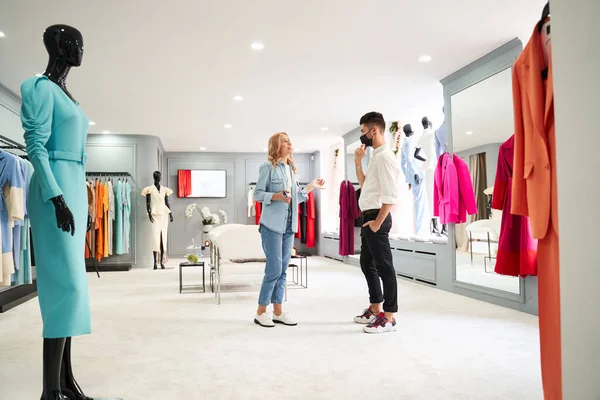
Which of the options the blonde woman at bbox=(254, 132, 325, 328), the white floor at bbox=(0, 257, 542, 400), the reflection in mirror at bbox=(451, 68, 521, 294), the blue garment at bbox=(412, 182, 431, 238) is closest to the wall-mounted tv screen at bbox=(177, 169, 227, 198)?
the blue garment at bbox=(412, 182, 431, 238)

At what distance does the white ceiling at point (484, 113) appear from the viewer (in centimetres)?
433

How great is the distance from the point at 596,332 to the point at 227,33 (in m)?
3.78

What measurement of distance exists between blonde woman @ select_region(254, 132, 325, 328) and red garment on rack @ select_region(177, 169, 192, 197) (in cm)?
782

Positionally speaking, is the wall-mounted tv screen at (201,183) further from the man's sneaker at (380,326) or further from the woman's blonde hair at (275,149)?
the man's sneaker at (380,326)

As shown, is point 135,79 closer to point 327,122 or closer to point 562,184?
point 327,122

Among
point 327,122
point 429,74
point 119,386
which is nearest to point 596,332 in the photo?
point 119,386

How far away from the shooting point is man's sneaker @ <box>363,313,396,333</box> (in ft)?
10.2

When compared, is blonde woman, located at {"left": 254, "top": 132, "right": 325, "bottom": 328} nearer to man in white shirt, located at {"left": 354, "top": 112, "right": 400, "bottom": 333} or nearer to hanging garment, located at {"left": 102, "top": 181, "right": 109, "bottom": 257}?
man in white shirt, located at {"left": 354, "top": 112, "right": 400, "bottom": 333}

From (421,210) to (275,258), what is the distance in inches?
147

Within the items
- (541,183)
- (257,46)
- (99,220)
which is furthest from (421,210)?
(99,220)

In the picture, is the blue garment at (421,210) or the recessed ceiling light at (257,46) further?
the blue garment at (421,210)

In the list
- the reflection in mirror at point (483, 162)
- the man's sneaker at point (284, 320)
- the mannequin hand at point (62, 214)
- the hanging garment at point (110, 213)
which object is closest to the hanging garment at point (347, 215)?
the reflection in mirror at point (483, 162)

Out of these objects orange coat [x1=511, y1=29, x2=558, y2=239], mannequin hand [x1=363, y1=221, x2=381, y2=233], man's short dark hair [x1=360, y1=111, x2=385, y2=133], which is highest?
man's short dark hair [x1=360, y1=111, x2=385, y2=133]

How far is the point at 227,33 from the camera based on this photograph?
161 inches
